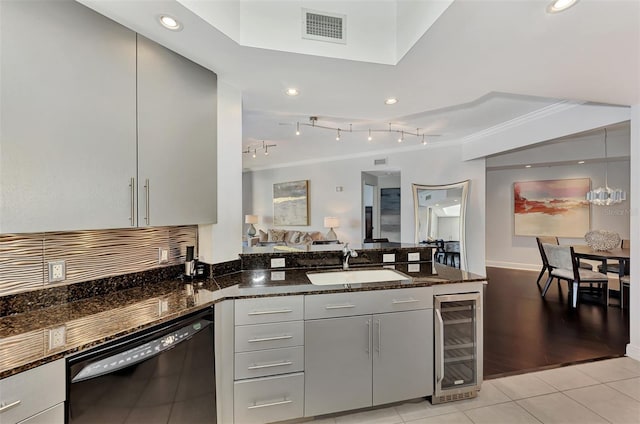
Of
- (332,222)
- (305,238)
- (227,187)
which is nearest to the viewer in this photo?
(227,187)

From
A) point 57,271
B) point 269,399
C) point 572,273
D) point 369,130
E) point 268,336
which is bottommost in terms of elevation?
point 269,399

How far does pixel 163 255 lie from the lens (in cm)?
212

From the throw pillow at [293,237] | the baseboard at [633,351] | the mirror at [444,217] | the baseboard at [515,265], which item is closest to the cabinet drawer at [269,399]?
the baseboard at [633,351]

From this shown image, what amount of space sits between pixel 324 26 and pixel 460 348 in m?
2.51

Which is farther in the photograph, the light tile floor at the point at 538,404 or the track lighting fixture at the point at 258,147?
the track lighting fixture at the point at 258,147

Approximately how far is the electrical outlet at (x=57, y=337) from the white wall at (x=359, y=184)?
564 centimetres

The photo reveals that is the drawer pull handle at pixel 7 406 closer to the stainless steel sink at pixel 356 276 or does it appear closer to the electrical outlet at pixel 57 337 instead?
the electrical outlet at pixel 57 337

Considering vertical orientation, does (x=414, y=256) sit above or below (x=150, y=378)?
above

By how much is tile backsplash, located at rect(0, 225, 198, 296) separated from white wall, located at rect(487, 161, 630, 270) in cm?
715

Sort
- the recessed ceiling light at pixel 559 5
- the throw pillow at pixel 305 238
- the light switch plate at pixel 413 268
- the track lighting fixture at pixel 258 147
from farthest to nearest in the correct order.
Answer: the throw pillow at pixel 305 238
the track lighting fixture at pixel 258 147
the light switch plate at pixel 413 268
the recessed ceiling light at pixel 559 5

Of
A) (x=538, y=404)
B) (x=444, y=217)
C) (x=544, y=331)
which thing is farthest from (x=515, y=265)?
(x=538, y=404)

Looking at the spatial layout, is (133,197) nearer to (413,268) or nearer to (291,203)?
(413,268)

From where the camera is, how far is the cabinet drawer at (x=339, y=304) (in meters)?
1.86

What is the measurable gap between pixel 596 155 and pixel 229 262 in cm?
665
